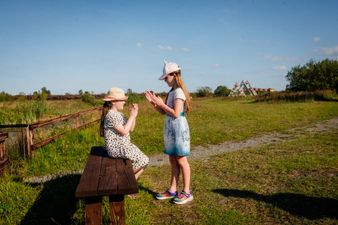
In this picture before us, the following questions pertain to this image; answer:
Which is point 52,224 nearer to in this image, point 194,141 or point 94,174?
point 94,174

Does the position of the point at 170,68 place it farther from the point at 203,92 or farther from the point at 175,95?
the point at 203,92

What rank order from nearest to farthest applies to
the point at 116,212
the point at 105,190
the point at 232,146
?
1. the point at 105,190
2. the point at 116,212
3. the point at 232,146

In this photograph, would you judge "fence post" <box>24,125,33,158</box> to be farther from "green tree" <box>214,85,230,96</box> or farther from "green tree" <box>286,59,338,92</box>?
"green tree" <box>214,85,230,96</box>

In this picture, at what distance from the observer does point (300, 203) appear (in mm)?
4660

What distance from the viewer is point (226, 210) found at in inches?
180

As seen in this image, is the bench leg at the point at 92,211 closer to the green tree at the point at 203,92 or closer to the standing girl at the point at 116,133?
the standing girl at the point at 116,133

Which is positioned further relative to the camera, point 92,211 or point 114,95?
point 114,95

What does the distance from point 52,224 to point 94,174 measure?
121 centimetres

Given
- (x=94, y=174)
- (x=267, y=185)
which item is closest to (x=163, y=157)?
(x=267, y=185)

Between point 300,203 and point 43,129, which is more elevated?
point 43,129

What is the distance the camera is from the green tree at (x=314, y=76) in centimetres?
3866

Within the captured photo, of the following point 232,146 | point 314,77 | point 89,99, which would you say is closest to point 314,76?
point 314,77

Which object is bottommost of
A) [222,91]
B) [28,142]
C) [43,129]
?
[28,142]

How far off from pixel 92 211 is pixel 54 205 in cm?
198
